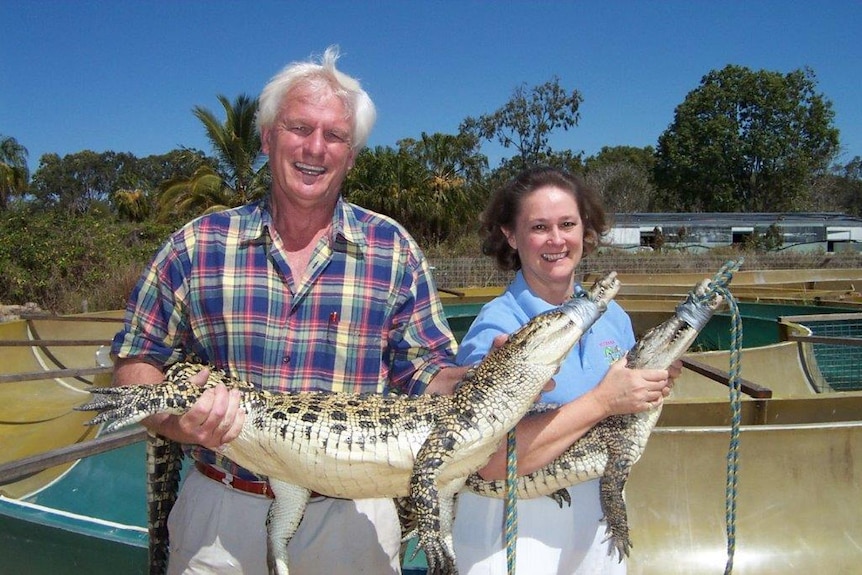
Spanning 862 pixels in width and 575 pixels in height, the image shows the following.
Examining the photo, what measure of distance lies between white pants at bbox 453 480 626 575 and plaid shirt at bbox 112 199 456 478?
0.54 metres

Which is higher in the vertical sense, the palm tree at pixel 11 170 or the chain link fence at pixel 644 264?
the palm tree at pixel 11 170

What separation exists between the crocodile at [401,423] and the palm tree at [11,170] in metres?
33.2

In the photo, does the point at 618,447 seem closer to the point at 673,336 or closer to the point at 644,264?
the point at 673,336

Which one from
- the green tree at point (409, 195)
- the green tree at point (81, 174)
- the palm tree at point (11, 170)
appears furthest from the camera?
the green tree at point (81, 174)

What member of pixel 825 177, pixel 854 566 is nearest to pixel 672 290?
pixel 854 566

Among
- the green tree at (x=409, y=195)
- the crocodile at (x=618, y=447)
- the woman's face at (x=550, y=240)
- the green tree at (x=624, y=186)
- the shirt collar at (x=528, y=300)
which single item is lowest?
the crocodile at (x=618, y=447)

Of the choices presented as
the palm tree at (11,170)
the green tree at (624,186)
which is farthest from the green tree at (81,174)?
the green tree at (624,186)

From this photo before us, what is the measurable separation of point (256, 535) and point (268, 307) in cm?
89

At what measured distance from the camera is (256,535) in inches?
Answer: 103

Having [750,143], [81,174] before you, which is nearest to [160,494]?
[750,143]

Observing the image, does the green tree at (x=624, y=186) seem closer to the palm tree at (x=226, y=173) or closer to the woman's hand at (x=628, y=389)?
the palm tree at (x=226, y=173)

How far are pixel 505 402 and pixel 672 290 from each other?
1318cm

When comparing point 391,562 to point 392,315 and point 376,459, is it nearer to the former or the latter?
point 376,459

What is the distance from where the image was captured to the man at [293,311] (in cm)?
255
